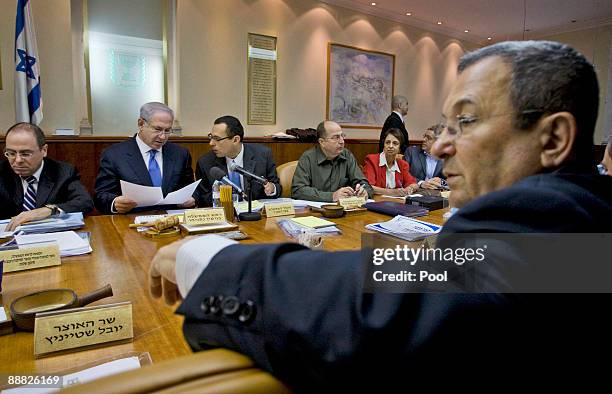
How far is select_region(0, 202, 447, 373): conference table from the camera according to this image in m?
0.76

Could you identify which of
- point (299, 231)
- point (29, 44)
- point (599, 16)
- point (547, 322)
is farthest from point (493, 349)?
point (599, 16)

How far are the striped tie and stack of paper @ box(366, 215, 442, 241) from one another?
183 centimetres

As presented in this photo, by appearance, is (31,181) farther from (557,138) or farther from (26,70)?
(557,138)

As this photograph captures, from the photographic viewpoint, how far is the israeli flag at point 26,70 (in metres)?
3.61

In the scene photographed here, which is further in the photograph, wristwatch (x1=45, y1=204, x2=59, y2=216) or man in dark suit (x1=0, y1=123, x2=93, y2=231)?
man in dark suit (x1=0, y1=123, x2=93, y2=231)

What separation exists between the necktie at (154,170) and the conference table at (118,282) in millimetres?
748

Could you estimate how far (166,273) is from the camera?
0.70m

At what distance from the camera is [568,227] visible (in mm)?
486

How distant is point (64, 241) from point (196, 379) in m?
1.31

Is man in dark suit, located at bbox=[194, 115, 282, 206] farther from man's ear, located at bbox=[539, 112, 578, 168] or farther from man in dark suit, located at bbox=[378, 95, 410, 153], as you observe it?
man in dark suit, located at bbox=[378, 95, 410, 153]

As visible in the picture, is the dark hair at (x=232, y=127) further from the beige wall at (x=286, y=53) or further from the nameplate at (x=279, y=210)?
the beige wall at (x=286, y=53)

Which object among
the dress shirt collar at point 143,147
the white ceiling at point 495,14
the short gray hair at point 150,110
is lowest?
the dress shirt collar at point 143,147

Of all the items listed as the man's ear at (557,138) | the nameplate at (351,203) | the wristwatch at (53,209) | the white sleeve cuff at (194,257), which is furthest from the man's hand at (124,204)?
the man's ear at (557,138)

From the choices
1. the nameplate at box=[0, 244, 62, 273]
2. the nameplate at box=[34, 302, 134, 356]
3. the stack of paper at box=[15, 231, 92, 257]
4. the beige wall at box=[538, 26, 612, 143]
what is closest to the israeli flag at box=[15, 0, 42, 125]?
the stack of paper at box=[15, 231, 92, 257]
